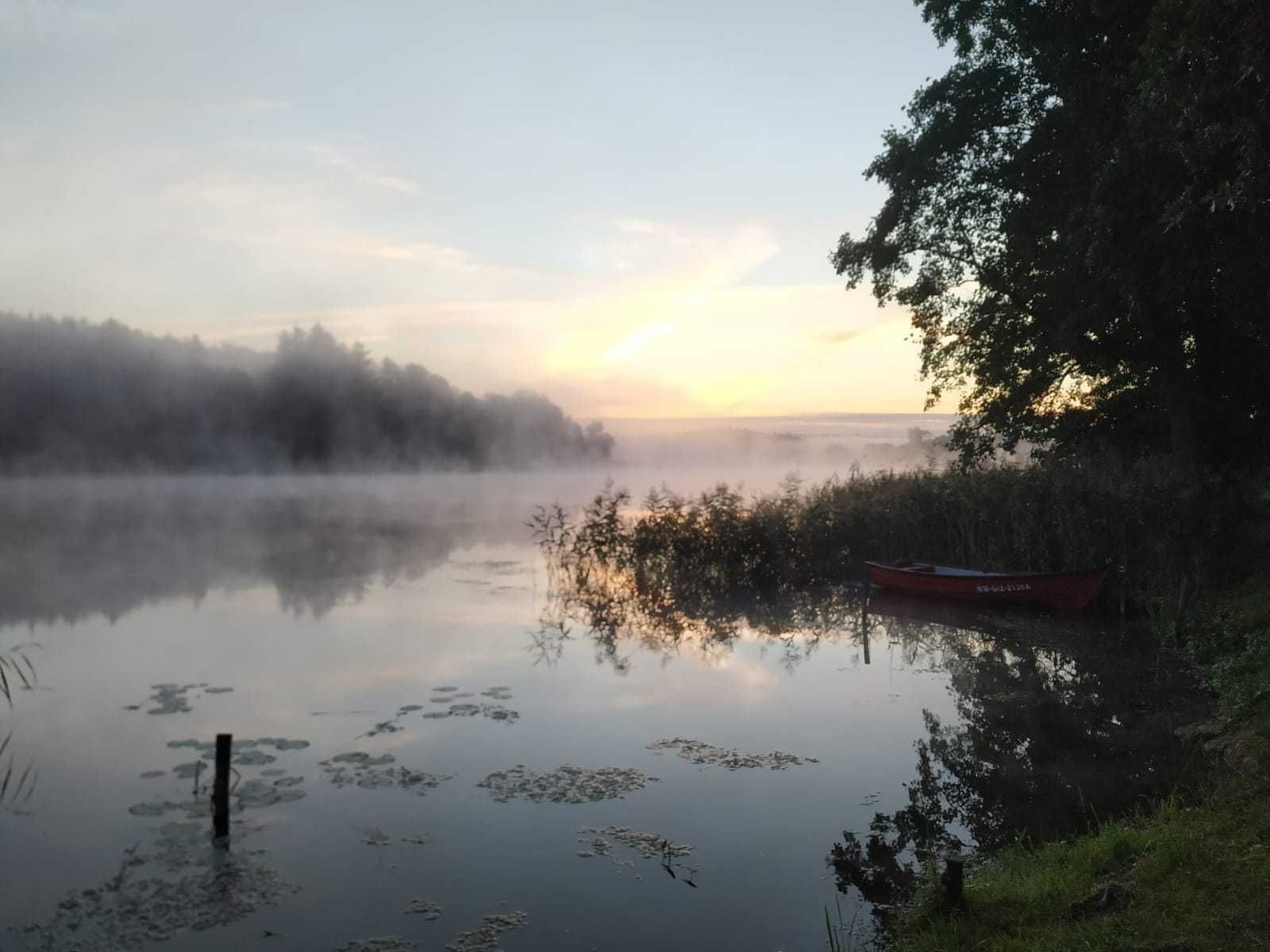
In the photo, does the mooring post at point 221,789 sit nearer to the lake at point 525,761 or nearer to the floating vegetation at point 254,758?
the lake at point 525,761

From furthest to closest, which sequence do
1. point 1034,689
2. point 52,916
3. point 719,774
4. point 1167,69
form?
point 1034,689
point 1167,69
point 719,774
point 52,916

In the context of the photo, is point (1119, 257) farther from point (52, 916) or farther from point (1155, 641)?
point (52, 916)

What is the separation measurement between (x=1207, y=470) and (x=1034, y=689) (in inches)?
388

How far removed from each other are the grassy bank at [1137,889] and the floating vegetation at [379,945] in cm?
340

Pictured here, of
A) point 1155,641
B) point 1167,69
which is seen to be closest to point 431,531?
point 1155,641

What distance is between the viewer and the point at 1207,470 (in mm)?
20391

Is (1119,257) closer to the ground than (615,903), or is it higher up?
higher up

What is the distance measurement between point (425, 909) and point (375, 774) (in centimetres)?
327

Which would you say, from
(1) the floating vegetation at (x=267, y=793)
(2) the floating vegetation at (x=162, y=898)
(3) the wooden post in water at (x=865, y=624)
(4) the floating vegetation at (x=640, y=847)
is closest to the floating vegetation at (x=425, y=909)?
(2) the floating vegetation at (x=162, y=898)

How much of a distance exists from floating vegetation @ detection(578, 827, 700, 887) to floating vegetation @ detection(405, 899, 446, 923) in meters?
1.40

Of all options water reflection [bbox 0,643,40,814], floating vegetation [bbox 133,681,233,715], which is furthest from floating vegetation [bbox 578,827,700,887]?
floating vegetation [bbox 133,681,233,715]

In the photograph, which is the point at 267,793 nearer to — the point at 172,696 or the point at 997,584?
the point at 172,696

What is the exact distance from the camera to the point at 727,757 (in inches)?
425

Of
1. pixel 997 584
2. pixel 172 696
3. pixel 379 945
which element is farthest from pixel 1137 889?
pixel 997 584
